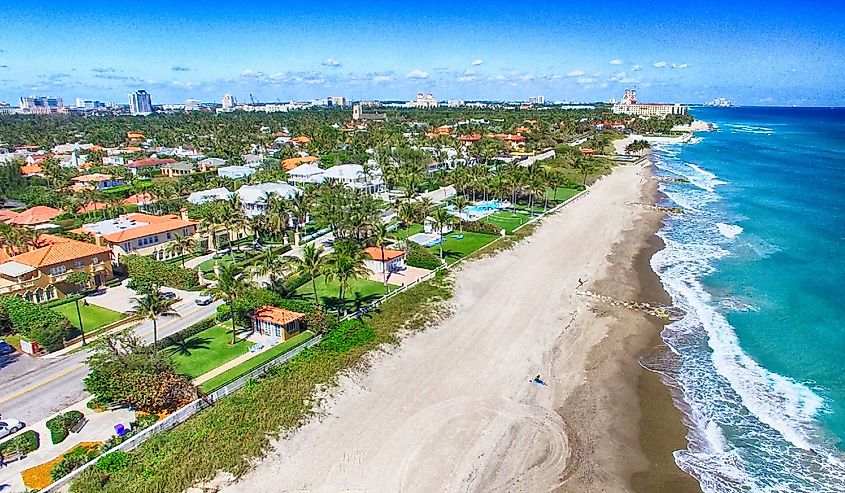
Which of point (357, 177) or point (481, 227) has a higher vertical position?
point (357, 177)

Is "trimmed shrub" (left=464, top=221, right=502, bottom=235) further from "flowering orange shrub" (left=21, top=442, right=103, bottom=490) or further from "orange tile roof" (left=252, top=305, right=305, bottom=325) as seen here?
"flowering orange shrub" (left=21, top=442, right=103, bottom=490)

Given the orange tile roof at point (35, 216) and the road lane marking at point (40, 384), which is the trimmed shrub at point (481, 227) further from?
the orange tile roof at point (35, 216)

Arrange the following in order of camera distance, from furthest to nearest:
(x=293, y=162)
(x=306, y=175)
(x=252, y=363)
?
(x=293, y=162)
(x=306, y=175)
(x=252, y=363)

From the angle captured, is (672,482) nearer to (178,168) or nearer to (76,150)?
(178,168)

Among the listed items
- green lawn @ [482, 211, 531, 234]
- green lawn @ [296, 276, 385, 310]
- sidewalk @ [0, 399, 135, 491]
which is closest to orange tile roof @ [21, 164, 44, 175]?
green lawn @ [296, 276, 385, 310]

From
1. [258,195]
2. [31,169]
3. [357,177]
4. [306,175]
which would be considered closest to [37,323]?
[258,195]

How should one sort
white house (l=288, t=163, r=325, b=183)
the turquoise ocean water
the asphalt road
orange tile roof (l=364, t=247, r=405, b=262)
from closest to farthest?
the turquoise ocean water
the asphalt road
orange tile roof (l=364, t=247, r=405, b=262)
white house (l=288, t=163, r=325, b=183)

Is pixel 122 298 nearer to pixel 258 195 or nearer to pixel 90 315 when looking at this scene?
pixel 90 315
